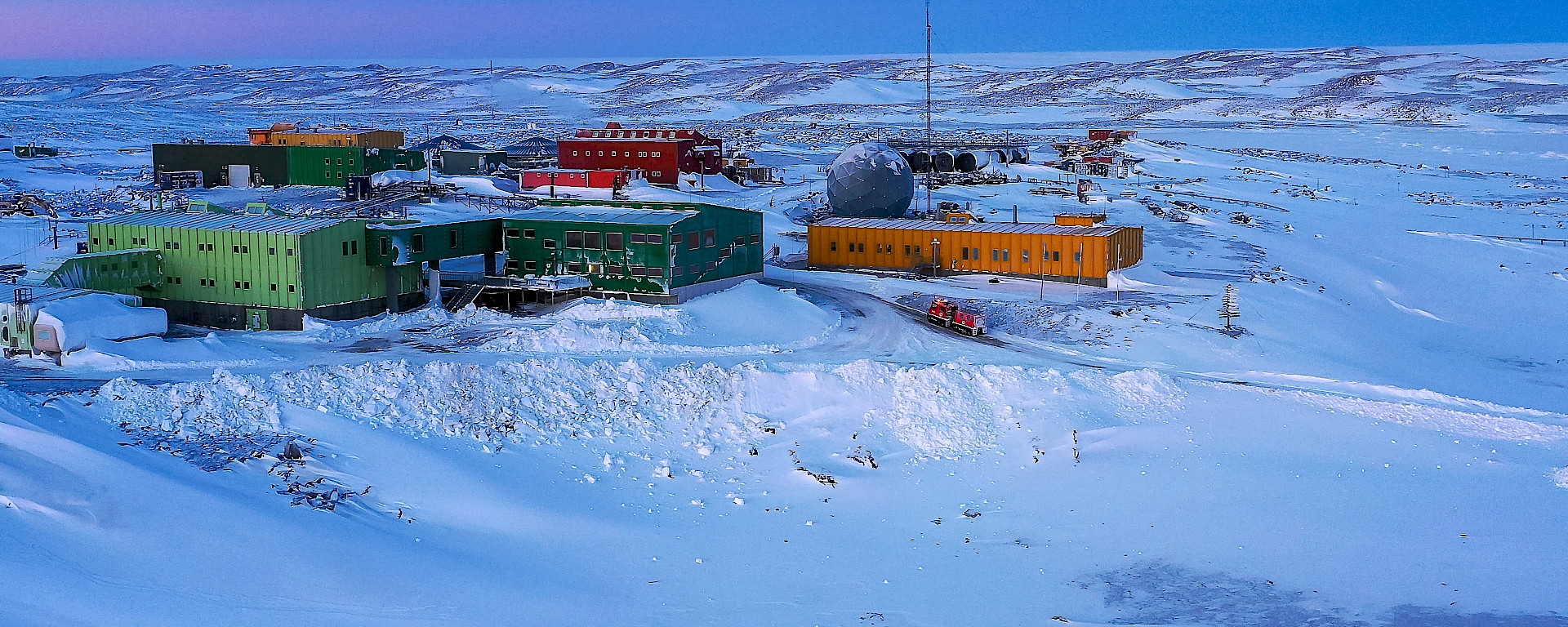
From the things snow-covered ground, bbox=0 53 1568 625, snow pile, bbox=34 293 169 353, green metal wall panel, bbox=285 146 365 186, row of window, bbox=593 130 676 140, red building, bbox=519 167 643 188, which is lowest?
snow-covered ground, bbox=0 53 1568 625

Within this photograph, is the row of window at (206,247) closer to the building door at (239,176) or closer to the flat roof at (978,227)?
the flat roof at (978,227)

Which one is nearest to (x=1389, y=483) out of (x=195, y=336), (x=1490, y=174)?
(x=195, y=336)

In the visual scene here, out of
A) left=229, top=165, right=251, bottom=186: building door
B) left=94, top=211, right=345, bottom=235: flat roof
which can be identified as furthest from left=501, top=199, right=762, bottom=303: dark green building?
left=229, top=165, right=251, bottom=186: building door

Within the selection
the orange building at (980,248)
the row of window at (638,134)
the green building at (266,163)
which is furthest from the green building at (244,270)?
the row of window at (638,134)

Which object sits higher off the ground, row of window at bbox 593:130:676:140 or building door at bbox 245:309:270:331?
row of window at bbox 593:130:676:140

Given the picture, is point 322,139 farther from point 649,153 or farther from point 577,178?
point 577,178

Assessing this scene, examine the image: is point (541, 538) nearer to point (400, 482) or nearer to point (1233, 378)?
point (400, 482)

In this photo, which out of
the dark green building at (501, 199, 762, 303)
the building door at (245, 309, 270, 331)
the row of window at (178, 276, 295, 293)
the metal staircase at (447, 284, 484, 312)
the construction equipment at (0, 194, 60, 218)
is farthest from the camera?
the construction equipment at (0, 194, 60, 218)

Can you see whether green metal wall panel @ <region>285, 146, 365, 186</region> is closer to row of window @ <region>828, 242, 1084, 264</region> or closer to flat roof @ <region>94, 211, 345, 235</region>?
flat roof @ <region>94, 211, 345, 235</region>
